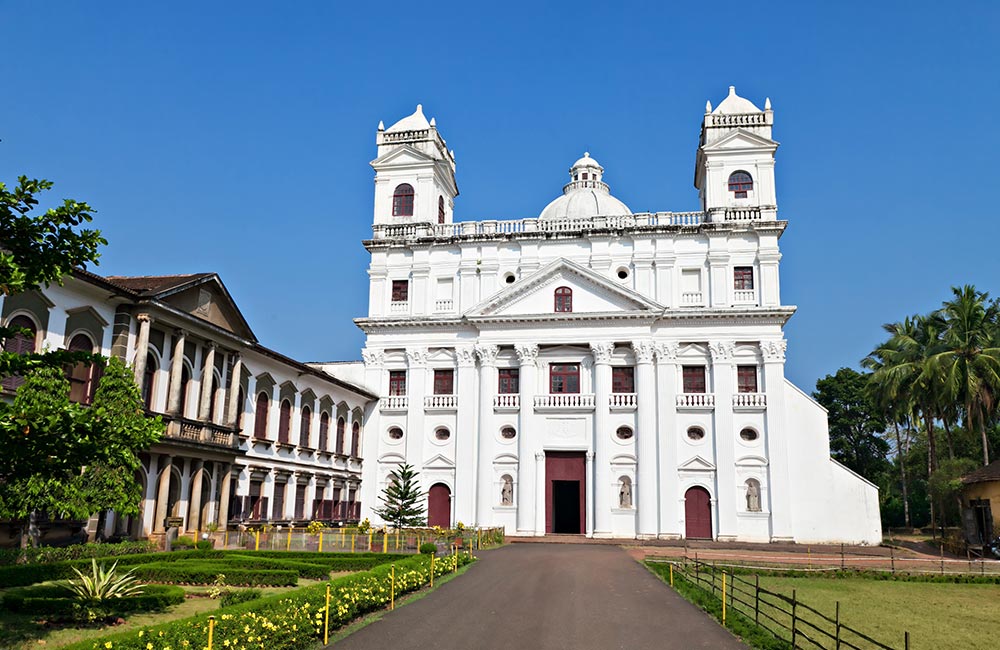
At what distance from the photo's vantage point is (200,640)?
12.1 meters

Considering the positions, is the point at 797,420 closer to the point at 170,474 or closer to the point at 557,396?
the point at 557,396

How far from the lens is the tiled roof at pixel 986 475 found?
1534 inches

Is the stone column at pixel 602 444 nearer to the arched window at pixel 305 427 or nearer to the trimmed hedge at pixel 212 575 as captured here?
the arched window at pixel 305 427

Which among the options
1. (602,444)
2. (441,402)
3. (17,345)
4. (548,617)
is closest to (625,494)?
(602,444)

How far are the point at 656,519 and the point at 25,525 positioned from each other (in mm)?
30101

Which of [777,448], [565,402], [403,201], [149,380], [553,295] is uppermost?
[403,201]

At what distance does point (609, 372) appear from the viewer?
45.4 m

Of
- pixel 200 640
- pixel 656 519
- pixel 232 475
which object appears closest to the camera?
pixel 200 640

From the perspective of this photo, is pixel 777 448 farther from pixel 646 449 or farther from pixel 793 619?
pixel 793 619

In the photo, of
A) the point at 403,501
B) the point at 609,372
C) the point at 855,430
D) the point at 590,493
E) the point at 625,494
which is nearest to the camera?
the point at 403,501

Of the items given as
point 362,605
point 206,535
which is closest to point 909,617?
point 362,605

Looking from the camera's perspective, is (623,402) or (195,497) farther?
(623,402)

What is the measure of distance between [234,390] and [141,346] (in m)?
6.93

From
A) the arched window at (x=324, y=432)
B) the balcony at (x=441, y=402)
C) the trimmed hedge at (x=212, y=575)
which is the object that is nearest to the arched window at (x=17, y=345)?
the trimmed hedge at (x=212, y=575)
